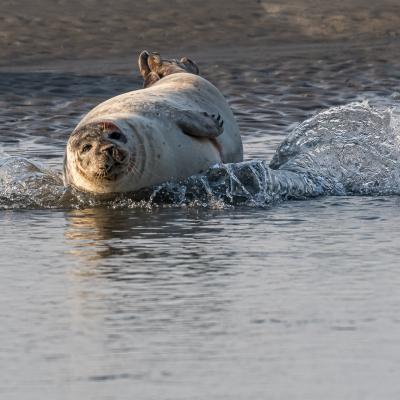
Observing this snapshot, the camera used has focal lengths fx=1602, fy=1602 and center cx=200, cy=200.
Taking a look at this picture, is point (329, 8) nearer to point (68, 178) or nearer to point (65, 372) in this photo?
point (68, 178)

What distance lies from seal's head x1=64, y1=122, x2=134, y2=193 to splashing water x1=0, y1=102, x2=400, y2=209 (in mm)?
145

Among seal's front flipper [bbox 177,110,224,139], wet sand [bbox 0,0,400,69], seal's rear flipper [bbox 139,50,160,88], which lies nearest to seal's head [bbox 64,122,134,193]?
seal's front flipper [bbox 177,110,224,139]

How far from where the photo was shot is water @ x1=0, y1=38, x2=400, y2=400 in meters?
5.14

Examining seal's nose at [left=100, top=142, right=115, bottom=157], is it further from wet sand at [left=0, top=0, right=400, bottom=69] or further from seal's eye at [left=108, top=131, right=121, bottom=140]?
wet sand at [left=0, top=0, right=400, bottom=69]

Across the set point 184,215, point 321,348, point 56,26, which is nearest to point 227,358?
point 321,348

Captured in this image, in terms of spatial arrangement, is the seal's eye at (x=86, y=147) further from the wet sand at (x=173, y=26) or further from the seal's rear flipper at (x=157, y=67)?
the wet sand at (x=173, y=26)

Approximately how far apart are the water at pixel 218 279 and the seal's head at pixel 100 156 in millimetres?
165

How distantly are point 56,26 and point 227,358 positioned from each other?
529 inches

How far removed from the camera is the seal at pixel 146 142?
29.2ft

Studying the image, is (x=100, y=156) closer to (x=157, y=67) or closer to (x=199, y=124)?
(x=199, y=124)

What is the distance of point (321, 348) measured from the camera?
5.43 m

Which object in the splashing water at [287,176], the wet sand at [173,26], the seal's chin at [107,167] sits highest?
the seal's chin at [107,167]

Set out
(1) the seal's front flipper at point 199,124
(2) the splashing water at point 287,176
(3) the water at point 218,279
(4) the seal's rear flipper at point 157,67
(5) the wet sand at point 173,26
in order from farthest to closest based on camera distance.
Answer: (5) the wet sand at point 173,26
(4) the seal's rear flipper at point 157,67
(1) the seal's front flipper at point 199,124
(2) the splashing water at point 287,176
(3) the water at point 218,279

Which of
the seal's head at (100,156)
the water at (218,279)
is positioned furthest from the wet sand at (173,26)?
the seal's head at (100,156)
